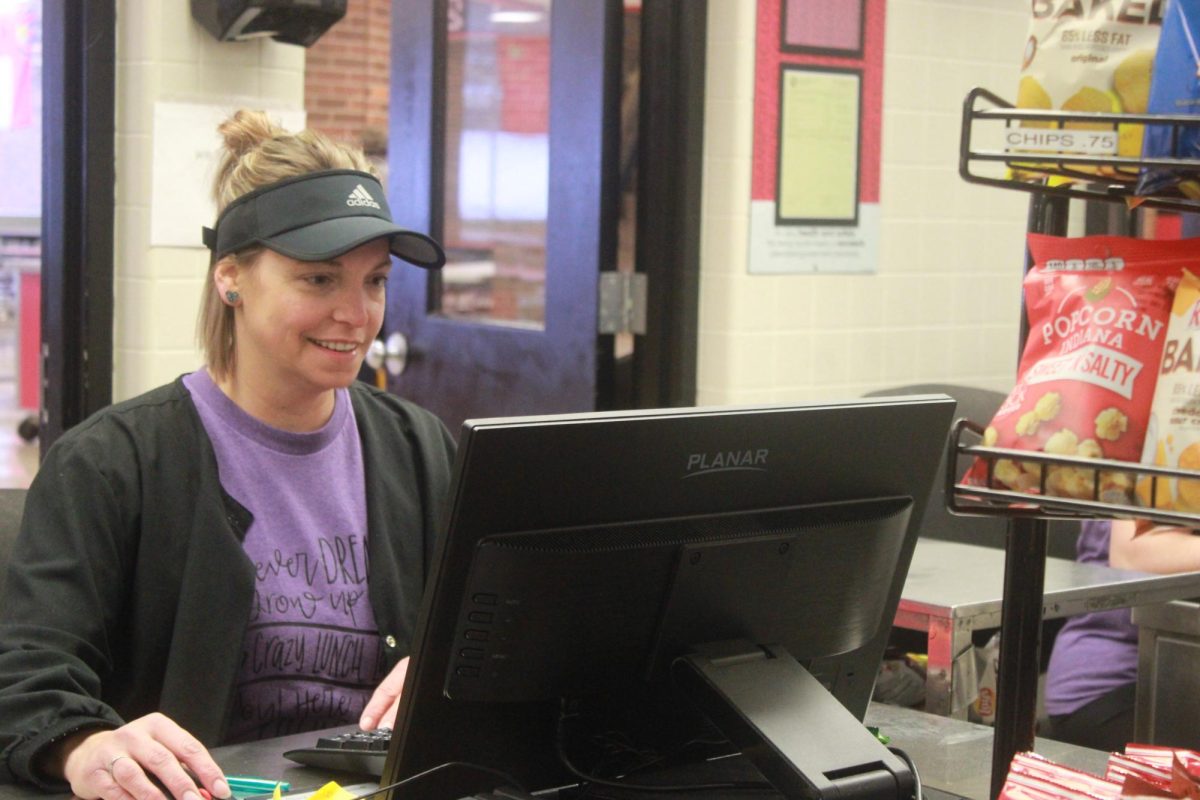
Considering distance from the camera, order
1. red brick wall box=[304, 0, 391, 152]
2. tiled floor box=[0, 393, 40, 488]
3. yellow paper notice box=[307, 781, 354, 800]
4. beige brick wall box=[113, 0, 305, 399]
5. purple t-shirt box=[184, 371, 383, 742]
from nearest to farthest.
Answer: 1. yellow paper notice box=[307, 781, 354, 800]
2. purple t-shirt box=[184, 371, 383, 742]
3. beige brick wall box=[113, 0, 305, 399]
4. tiled floor box=[0, 393, 40, 488]
5. red brick wall box=[304, 0, 391, 152]

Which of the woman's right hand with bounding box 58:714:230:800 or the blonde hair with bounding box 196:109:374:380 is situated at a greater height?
the blonde hair with bounding box 196:109:374:380

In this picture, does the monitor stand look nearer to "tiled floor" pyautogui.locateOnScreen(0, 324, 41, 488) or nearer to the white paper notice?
the white paper notice

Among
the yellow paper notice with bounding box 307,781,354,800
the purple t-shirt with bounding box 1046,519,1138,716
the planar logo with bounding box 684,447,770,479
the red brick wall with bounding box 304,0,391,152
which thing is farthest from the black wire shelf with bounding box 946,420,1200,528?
the red brick wall with bounding box 304,0,391,152

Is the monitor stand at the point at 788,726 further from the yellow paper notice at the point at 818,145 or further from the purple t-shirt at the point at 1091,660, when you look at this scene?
the yellow paper notice at the point at 818,145

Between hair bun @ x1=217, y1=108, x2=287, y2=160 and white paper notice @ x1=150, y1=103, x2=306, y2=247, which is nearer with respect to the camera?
hair bun @ x1=217, y1=108, x2=287, y2=160

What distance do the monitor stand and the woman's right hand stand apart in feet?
1.53

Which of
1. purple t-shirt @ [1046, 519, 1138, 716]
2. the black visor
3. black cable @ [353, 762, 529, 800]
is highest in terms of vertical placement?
the black visor

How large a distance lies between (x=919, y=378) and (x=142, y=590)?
2.45 m

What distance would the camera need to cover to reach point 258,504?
6.10 feet

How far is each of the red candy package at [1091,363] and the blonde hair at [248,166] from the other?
1023 mm

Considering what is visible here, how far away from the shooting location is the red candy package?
114 centimetres

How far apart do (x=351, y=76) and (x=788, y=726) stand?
27.8ft

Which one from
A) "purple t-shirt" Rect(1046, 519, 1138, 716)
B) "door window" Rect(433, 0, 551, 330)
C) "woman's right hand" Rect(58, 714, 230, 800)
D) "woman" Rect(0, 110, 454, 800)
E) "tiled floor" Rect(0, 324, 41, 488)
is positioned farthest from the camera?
"tiled floor" Rect(0, 324, 41, 488)

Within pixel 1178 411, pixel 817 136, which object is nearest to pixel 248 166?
pixel 1178 411
